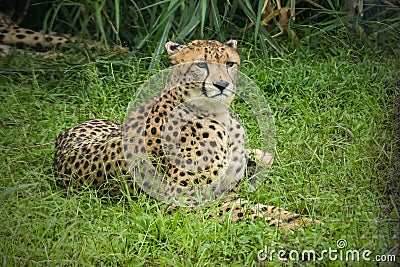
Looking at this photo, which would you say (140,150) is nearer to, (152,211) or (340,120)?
(152,211)

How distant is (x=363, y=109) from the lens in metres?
4.11

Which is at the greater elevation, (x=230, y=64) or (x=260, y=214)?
(x=230, y=64)

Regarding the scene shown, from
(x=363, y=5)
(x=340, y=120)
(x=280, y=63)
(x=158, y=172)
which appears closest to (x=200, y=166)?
(x=158, y=172)

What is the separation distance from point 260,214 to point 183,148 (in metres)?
0.40

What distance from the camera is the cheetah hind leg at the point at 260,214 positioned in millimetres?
3109

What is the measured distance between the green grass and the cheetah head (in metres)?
0.40

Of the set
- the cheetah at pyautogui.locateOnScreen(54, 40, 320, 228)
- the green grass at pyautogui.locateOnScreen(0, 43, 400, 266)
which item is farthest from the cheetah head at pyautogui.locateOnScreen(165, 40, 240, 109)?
the green grass at pyautogui.locateOnScreen(0, 43, 400, 266)

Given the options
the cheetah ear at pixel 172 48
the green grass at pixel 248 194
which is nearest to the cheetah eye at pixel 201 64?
the cheetah ear at pixel 172 48

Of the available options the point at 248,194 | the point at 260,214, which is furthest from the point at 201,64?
the point at 260,214

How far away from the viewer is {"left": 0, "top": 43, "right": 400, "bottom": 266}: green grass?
291 centimetres

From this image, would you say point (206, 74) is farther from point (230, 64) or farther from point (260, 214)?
point (260, 214)

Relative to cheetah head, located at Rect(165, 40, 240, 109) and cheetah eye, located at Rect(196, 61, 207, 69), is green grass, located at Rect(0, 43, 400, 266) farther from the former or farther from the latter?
cheetah eye, located at Rect(196, 61, 207, 69)

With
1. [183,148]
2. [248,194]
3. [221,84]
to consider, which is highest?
[221,84]

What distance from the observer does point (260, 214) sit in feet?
10.5
